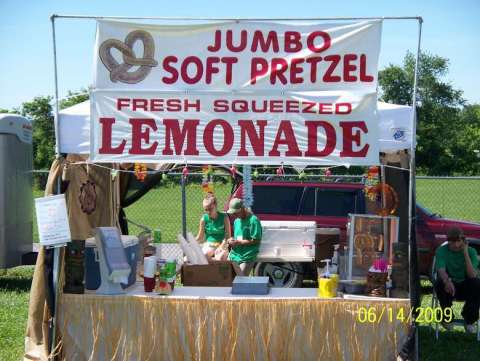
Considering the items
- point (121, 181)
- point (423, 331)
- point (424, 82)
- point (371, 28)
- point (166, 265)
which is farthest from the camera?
point (424, 82)

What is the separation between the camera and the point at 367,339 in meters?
5.81

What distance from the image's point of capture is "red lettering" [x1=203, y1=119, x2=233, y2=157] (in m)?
5.83

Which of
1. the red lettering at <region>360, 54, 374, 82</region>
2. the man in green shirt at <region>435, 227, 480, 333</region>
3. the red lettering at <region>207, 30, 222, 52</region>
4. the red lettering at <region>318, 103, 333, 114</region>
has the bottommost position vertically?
the man in green shirt at <region>435, 227, 480, 333</region>

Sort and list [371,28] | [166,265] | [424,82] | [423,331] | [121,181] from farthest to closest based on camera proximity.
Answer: [424,82] → [121,181] → [423,331] → [166,265] → [371,28]

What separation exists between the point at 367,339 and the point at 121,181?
15.6ft

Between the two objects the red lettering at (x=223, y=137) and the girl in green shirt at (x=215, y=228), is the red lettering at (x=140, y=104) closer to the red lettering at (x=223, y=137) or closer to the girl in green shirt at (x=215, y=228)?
the red lettering at (x=223, y=137)

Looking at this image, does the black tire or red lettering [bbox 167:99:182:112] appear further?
the black tire

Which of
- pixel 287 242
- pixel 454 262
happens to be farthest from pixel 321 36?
pixel 287 242

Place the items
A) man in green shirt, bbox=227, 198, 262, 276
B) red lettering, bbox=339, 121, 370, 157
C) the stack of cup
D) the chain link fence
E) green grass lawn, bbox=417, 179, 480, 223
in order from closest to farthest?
red lettering, bbox=339, 121, 370, 157 < the stack of cup < man in green shirt, bbox=227, 198, 262, 276 < the chain link fence < green grass lawn, bbox=417, 179, 480, 223

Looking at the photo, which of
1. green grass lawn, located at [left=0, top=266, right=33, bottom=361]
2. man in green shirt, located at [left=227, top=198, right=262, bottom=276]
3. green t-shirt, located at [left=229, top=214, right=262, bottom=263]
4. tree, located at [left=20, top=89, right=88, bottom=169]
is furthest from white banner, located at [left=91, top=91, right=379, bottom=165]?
tree, located at [left=20, top=89, right=88, bottom=169]

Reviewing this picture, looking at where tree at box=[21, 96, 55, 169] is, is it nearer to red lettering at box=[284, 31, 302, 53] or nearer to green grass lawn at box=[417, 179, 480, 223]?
green grass lawn at box=[417, 179, 480, 223]

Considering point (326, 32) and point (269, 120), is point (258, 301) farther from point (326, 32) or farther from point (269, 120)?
point (326, 32)

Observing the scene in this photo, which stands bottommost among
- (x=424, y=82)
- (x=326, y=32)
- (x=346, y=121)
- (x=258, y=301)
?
(x=258, y=301)

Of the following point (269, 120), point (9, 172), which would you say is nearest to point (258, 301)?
point (269, 120)
